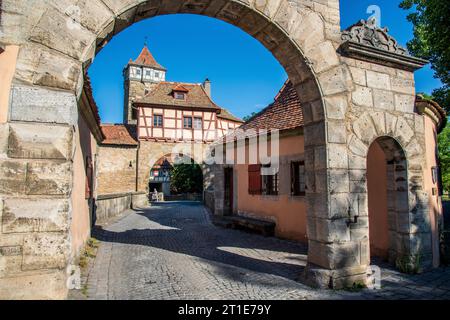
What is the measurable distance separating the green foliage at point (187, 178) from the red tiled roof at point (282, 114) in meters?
18.0

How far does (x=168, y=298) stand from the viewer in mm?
3557

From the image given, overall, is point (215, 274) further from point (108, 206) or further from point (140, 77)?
point (140, 77)

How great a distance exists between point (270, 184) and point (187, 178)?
2027 cm

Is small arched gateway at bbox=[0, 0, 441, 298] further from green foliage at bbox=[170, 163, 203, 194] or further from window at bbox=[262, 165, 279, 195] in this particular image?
green foliage at bbox=[170, 163, 203, 194]

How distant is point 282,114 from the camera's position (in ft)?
28.2

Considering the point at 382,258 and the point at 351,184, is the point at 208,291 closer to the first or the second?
the point at 351,184

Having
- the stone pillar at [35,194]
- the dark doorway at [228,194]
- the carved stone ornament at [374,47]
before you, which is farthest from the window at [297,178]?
the stone pillar at [35,194]

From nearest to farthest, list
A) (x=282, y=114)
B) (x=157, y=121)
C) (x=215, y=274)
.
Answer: (x=215, y=274) < (x=282, y=114) < (x=157, y=121)

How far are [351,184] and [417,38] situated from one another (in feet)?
38.2

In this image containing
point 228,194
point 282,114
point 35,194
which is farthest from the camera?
point 228,194

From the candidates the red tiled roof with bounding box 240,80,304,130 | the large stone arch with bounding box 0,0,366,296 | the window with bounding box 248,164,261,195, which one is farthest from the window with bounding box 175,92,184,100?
the large stone arch with bounding box 0,0,366,296

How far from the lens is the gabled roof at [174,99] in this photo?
2077 cm

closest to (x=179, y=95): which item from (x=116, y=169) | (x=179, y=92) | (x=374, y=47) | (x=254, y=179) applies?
(x=179, y=92)
